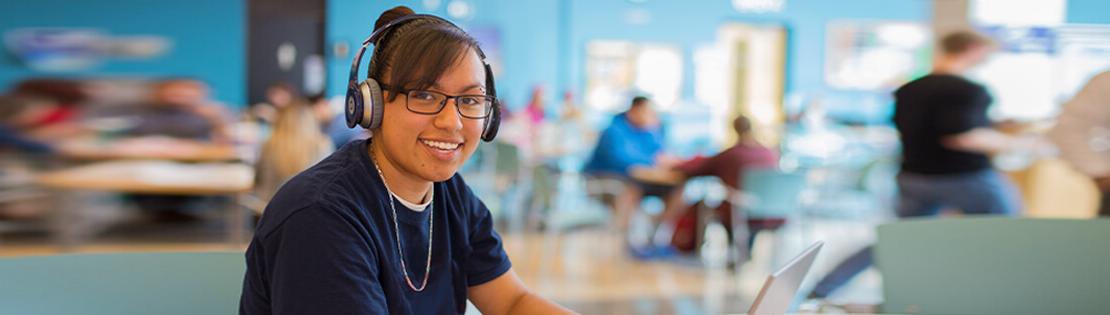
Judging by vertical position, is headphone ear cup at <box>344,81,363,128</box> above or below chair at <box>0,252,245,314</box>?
above

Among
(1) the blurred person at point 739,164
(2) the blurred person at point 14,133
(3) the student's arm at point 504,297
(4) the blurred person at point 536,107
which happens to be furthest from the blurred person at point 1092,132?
(2) the blurred person at point 14,133

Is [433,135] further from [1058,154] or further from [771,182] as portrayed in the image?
[1058,154]

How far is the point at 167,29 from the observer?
14.2ft

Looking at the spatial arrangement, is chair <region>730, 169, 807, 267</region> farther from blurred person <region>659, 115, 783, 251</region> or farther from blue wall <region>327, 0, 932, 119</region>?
blue wall <region>327, 0, 932, 119</region>

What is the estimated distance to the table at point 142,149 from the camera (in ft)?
14.7

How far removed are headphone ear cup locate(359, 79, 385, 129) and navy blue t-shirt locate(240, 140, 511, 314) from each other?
0.14 ft

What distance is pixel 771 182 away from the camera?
5023 mm

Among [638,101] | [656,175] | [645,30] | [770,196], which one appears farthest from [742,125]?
[645,30]

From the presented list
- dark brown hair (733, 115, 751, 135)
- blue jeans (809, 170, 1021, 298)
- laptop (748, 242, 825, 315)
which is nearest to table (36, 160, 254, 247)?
dark brown hair (733, 115, 751, 135)

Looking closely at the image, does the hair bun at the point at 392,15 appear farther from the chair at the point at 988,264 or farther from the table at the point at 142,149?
the table at the point at 142,149

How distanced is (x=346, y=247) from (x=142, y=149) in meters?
3.72

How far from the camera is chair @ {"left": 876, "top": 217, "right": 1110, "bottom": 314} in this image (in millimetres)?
1808

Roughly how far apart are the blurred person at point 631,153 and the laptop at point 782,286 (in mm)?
5115

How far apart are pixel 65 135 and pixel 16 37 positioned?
0.45m
